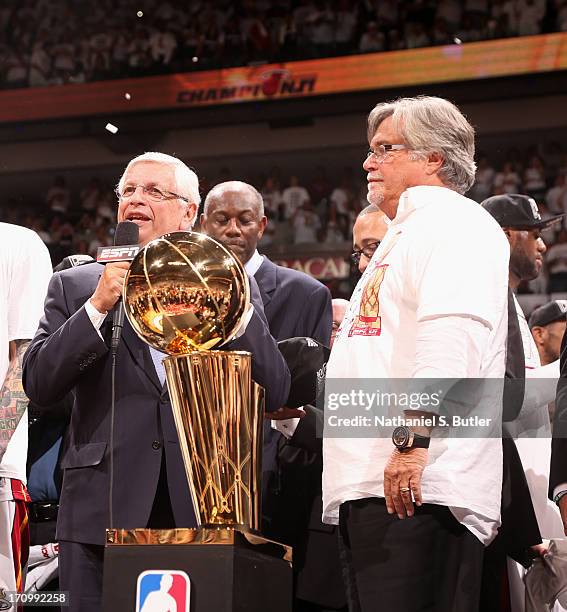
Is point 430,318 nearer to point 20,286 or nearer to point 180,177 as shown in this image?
point 180,177

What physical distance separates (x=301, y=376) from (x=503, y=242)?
528 millimetres

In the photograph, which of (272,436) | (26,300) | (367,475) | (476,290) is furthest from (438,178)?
(26,300)

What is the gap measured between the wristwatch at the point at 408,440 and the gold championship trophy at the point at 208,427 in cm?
26

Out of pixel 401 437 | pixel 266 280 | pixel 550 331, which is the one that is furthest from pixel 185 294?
pixel 550 331

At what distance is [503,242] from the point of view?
1813 mm

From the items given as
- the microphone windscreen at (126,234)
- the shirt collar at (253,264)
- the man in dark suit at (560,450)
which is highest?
the shirt collar at (253,264)

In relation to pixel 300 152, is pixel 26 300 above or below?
below

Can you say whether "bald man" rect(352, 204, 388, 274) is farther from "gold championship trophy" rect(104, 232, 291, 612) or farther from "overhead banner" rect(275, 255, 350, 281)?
"overhead banner" rect(275, 255, 350, 281)

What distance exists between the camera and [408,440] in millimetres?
1597

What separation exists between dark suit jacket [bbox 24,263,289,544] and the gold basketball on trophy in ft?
1.04

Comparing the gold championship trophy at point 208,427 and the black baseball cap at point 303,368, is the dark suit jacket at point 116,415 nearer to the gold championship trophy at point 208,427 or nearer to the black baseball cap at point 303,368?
the black baseball cap at point 303,368

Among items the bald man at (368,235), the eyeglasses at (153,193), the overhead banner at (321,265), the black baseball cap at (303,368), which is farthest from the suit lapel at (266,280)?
the overhead banner at (321,265)

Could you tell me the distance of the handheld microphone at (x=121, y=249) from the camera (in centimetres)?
174

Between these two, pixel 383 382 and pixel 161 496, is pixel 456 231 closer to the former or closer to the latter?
pixel 383 382
